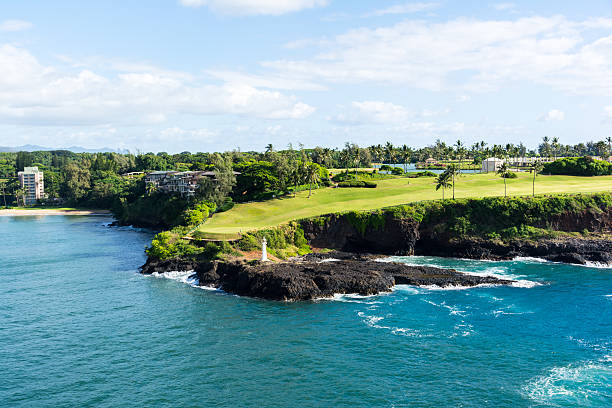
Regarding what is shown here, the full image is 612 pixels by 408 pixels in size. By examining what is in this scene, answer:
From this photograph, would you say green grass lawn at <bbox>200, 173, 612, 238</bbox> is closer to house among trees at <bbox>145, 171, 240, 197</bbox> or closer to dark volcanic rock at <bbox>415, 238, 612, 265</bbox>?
dark volcanic rock at <bbox>415, 238, 612, 265</bbox>

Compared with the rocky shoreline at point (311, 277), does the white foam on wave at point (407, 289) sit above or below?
below

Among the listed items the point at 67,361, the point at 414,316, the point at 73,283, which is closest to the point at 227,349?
the point at 67,361

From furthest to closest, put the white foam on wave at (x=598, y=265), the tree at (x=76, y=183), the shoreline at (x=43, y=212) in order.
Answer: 1. the tree at (x=76, y=183)
2. the shoreline at (x=43, y=212)
3. the white foam on wave at (x=598, y=265)

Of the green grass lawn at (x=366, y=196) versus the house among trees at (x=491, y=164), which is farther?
the house among trees at (x=491, y=164)

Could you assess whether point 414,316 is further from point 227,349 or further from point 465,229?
point 465,229

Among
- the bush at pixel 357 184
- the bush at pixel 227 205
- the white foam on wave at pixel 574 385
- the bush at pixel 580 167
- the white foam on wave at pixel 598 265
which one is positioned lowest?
the white foam on wave at pixel 574 385

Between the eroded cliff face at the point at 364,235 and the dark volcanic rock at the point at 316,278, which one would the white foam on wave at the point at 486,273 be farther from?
the eroded cliff face at the point at 364,235

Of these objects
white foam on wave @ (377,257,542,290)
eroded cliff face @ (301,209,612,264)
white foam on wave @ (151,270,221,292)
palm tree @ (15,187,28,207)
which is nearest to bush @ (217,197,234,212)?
eroded cliff face @ (301,209,612,264)

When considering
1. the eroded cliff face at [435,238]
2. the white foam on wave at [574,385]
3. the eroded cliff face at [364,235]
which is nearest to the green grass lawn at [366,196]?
the eroded cliff face at [364,235]
